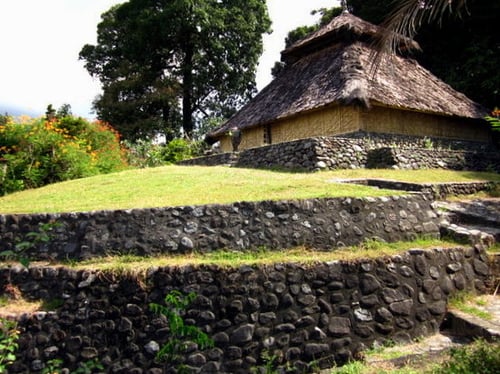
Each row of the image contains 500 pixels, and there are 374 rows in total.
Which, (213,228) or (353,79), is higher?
(353,79)

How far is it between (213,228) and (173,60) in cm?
2445

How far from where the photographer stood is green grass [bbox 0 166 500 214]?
6.53 m

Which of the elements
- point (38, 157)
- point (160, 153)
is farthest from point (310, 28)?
point (38, 157)

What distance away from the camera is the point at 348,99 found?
40.5 ft

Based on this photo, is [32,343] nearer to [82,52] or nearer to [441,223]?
[441,223]

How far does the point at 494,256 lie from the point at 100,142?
11.4m

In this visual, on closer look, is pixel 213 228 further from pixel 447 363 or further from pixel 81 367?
pixel 447 363

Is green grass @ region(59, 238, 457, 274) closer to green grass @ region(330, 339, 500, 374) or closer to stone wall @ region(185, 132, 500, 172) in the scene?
green grass @ region(330, 339, 500, 374)

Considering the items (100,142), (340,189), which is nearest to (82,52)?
(100,142)

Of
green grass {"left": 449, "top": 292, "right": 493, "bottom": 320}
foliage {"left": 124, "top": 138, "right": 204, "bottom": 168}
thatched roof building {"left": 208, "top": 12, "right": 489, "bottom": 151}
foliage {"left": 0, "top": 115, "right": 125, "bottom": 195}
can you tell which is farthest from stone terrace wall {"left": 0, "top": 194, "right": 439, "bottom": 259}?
foliage {"left": 124, "top": 138, "right": 204, "bottom": 168}

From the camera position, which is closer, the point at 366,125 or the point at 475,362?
the point at 475,362

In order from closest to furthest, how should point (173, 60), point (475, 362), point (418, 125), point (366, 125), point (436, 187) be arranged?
point (475, 362) → point (436, 187) → point (366, 125) → point (418, 125) → point (173, 60)

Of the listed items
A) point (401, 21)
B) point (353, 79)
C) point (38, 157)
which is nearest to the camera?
point (401, 21)

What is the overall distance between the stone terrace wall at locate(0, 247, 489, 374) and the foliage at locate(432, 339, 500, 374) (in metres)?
1.23
